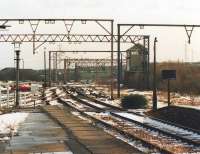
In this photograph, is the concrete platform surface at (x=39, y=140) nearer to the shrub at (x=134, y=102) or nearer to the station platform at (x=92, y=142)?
the station platform at (x=92, y=142)

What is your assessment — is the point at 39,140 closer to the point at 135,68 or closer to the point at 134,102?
the point at 134,102

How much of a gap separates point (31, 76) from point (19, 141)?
141 metres

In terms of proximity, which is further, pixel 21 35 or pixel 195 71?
pixel 195 71

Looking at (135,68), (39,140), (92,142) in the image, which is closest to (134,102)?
(39,140)

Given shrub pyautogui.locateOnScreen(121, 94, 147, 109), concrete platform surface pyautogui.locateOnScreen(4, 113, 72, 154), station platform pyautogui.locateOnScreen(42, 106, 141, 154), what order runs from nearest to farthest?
station platform pyautogui.locateOnScreen(42, 106, 141, 154), concrete platform surface pyautogui.locateOnScreen(4, 113, 72, 154), shrub pyautogui.locateOnScreen(121, 94, 147, 109)

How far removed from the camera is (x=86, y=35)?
196ft

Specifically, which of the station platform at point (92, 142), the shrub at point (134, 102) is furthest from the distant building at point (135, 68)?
the station platform at point (92, 142)

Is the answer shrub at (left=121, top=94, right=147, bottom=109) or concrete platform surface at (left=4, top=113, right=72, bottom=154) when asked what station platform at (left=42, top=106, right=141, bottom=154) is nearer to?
concrete platform surface at (left=4, top=113, right=72, bottom=154)

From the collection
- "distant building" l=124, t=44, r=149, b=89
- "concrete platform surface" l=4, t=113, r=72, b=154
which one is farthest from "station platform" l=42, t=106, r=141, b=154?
"distant building" l=124, t=44, r=149, b=89

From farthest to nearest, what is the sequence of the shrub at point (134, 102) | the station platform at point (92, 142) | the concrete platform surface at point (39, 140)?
the shrub at point (134, 102) < the concrete platform surface at point (39, 140) < the station platform at point (92, 142)

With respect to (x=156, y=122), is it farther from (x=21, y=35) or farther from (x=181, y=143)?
(x=21, y=35)

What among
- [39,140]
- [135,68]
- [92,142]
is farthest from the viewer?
[135,68]

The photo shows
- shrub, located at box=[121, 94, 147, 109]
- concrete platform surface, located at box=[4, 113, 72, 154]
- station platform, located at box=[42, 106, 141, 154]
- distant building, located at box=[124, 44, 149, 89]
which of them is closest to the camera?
station platform, located at box=[42, 106, 141, 154]

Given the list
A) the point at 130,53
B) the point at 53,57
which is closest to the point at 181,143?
the point at 130,53
